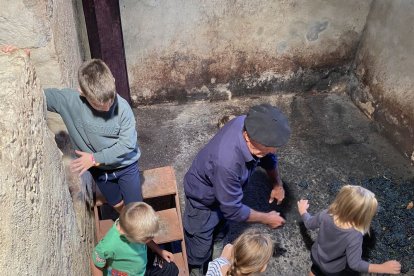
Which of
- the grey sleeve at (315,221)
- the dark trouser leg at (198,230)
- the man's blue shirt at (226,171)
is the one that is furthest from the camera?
the dark trouser leg at (198,230)

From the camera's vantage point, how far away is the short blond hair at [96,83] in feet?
7.59

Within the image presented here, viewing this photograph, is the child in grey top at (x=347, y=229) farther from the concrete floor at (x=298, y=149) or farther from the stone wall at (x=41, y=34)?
the stone wall at (x=41, y=34)

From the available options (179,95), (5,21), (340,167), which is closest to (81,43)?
(179,95)

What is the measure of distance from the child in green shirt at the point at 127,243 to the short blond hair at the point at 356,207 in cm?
A: 124

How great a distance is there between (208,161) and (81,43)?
2.41 m

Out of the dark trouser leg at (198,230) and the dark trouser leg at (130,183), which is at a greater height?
the dark trouser leg at (130,183)

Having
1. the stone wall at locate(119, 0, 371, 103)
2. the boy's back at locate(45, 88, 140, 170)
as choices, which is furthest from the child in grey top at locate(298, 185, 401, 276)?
the stone wall at locate(119, 0, 371, 103)

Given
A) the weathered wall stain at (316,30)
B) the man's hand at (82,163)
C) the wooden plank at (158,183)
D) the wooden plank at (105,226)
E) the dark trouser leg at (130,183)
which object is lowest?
the wooden plank at (105,226)

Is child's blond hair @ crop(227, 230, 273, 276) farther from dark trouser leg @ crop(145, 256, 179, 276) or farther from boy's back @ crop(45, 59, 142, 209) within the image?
boy's back @ crop(45, 59, 142, 209)

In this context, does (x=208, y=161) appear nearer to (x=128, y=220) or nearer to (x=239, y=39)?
(x=128, y=220)

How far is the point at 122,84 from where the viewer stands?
16.2 feet

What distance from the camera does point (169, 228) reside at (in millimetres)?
3154

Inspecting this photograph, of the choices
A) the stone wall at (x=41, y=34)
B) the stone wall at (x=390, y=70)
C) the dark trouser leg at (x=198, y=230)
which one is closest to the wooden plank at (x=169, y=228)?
the dark trouser leg at (x=198, y=230)

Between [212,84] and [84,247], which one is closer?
[84,247]
